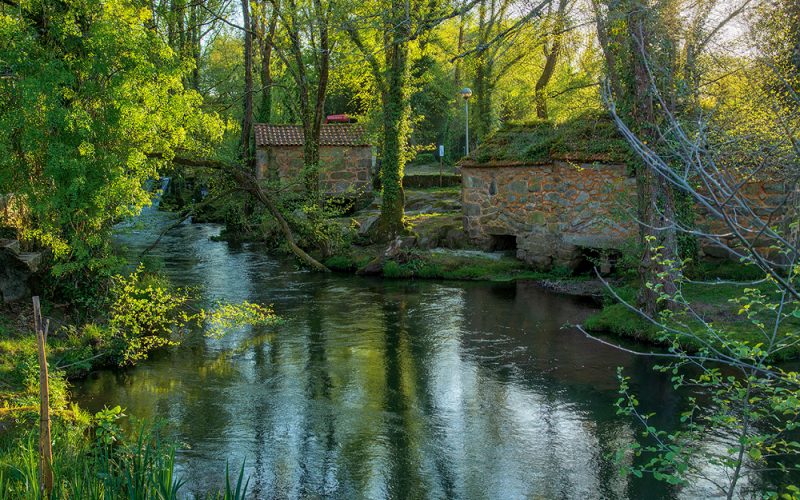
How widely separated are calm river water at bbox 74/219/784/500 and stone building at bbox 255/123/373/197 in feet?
35.7

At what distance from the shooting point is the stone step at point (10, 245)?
8.34 meters

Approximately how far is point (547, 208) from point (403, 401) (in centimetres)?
750

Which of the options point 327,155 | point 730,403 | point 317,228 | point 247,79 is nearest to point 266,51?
point 247,79

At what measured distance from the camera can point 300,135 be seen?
21.8 meters

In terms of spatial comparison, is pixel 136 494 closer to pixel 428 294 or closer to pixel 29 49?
pixel 29 49

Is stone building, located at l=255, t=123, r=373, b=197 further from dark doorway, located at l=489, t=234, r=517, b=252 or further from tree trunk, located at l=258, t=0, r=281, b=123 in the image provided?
dark doorway, located at l=489, t=234, r=517, b=252

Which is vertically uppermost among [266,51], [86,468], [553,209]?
[266,51]

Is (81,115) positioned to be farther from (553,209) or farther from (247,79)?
(247,79)

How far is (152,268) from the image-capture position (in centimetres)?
1151

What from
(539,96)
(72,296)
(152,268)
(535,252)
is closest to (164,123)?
(72,296)

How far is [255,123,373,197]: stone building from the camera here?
21391mm

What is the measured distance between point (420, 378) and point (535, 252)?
6.81 meters

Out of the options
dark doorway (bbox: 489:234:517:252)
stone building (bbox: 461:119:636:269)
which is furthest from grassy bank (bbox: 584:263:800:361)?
dark doorway (bbox: 489:234:517:252)

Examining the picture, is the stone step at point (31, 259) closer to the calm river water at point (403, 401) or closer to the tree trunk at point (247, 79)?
the calm river water at point (403, 401)
